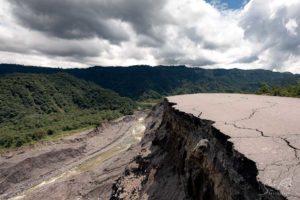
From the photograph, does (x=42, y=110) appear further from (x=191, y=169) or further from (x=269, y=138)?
(x=269, y=138)

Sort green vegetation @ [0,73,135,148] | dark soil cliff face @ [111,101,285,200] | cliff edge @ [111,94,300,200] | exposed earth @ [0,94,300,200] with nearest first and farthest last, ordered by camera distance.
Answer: cliff edge @ [111,94,300,200] → exposed earth @ [0,94,300,200] → dark soil cliff face @ [111,101,285,200] → green vegetation @ [0,73,135,148]

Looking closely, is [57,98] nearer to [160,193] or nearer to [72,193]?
[72,193]

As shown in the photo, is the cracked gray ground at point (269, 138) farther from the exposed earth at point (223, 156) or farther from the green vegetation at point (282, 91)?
the green vegetation at point (282, 91)

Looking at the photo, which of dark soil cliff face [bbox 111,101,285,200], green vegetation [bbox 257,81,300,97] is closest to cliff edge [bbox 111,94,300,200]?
dark soil cliff face [bbox 111,101,285,200]

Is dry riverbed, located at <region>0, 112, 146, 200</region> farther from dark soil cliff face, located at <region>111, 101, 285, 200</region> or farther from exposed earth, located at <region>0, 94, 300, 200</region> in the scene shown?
dark soil cliff face, located at <region>111, 101, 285, 200</region>

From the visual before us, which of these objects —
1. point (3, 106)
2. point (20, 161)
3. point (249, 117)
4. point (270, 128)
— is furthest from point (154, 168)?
point (3, 106)

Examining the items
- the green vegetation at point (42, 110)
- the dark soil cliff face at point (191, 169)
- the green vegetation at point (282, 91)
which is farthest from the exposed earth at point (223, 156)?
the green vegetation at point (42, 110)
